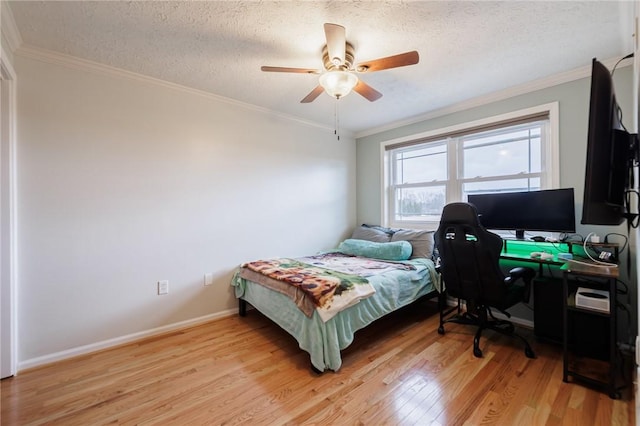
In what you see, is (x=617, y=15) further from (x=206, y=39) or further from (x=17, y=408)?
(x=17, y=408)

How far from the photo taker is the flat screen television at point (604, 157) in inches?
48.7

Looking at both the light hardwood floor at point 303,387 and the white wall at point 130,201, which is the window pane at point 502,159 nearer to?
the light hardwood floor at point 303,387

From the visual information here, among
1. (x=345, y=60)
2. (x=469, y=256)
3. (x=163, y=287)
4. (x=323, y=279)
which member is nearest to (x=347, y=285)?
(x=323, y=279)

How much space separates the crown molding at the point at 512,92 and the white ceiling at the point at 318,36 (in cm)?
7

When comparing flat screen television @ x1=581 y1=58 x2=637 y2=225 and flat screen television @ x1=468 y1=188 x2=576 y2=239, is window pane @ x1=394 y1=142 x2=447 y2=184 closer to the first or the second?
flat screen television @ x1=468 y1=188 x2=576 y2=239

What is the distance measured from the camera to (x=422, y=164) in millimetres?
3703

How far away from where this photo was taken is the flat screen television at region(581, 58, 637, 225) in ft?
4.06

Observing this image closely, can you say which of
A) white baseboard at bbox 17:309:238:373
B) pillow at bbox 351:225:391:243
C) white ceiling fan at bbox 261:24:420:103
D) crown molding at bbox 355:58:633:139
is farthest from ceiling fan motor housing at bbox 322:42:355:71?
white baseboard at bbox 17:309:238:373

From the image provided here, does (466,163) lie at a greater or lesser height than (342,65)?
lesser

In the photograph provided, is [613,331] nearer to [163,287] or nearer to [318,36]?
[318,36]

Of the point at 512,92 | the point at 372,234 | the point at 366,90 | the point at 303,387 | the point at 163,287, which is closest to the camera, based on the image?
the point at 303,387

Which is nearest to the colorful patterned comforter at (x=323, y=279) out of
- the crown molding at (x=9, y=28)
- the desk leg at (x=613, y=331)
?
the desk leg at (x=613, y=331)

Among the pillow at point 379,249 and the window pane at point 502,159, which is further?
the pillow at point 379,249

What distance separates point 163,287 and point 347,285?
178 centimetres
